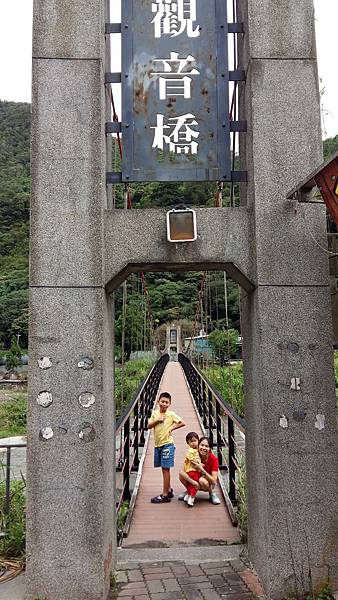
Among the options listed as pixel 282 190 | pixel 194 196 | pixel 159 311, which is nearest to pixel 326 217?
pixel 282 190

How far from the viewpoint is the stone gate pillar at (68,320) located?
121 inches

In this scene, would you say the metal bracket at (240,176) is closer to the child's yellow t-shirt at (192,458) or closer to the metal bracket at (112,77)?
the metal bracket at (112,77)

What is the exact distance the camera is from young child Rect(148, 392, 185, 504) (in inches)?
196

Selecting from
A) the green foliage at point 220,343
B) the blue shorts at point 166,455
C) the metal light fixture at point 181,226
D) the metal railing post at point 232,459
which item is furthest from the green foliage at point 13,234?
the metal light fixture at point 181,226

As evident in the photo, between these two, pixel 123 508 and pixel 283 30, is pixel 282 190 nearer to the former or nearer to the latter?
pixel 283 30

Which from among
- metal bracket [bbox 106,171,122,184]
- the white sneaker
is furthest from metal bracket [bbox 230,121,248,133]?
the white sneaker

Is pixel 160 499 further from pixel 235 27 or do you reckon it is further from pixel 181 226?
pixel 235 27

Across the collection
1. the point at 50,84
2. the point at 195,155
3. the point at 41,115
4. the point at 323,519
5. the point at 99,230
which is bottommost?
the point at 323,519

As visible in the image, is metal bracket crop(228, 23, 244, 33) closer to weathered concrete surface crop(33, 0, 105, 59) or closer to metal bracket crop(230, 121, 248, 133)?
metal bracket crop(230, 121, 248, 133)

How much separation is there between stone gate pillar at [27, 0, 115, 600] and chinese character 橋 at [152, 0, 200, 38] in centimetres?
40

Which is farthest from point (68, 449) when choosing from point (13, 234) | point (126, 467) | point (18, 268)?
point (18, 268)

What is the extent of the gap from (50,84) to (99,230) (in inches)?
40.2

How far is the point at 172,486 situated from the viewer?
5504 mm

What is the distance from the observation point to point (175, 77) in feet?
11.6
